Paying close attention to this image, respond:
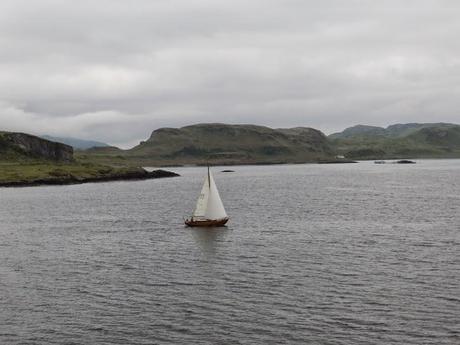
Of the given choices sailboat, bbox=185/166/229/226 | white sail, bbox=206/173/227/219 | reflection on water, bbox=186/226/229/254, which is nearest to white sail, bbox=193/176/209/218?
sailboat, bbox=185/166/229/226

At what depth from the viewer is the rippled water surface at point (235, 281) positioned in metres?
37.8

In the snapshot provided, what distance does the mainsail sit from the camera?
287 feet

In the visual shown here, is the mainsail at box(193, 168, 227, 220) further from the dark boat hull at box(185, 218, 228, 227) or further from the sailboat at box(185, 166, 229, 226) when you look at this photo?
the dark boat hull at box(185, 218, 228, 227)

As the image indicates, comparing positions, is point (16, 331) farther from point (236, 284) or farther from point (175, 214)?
point (175, 214)

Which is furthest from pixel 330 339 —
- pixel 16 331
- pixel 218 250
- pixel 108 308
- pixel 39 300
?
pixel 218 250

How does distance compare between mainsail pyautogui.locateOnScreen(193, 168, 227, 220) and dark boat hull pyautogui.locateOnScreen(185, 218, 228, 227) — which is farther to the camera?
mainsail pyautogui.locateOnScreen(193, 168, 227, 220)

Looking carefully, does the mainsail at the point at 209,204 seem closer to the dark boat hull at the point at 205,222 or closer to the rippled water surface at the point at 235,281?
the dark boat hull at the point at 205,222

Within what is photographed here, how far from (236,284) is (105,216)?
2459 inches

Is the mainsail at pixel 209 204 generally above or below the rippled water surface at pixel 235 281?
above

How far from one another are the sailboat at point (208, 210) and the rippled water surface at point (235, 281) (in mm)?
2288

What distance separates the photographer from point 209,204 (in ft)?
292

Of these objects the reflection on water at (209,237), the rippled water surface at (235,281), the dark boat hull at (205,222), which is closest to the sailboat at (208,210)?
the dark boat hull at (205,222)

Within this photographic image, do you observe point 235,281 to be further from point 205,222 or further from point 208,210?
point 208,210

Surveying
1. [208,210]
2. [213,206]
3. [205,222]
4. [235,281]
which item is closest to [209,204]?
[213,206]
